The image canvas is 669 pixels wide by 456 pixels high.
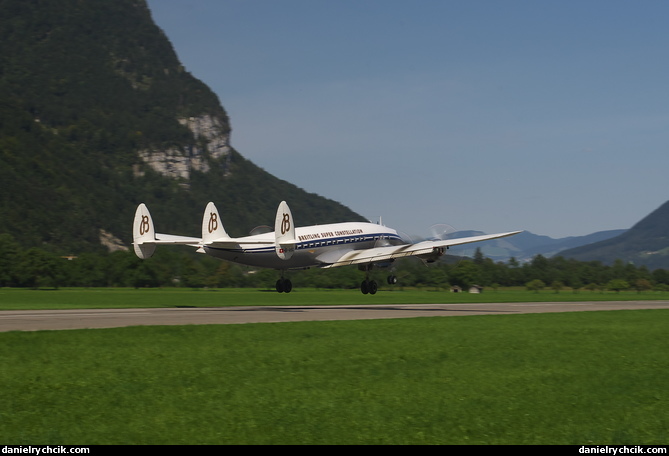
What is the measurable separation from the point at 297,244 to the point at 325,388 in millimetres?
41399

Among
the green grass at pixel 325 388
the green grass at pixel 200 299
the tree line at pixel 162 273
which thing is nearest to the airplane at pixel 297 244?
the green grass at pixel 200 299

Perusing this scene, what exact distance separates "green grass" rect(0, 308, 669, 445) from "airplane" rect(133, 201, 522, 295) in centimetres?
2590

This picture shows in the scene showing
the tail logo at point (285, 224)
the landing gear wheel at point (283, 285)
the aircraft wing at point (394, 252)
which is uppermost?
the tail logo at point (285, 224)

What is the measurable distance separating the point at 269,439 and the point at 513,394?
785cm

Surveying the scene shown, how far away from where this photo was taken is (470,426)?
60.6 feet

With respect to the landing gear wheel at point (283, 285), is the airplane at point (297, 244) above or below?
above

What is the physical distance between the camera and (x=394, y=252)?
222 feet

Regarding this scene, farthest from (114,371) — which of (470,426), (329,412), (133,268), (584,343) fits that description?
(133,268)

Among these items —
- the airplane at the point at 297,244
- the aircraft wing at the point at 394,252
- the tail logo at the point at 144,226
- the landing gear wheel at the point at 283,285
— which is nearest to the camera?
the tail logo at the point at 144,226

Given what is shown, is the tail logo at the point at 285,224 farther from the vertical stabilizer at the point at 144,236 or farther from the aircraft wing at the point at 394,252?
the vertical stabilizer at the point at 144,236

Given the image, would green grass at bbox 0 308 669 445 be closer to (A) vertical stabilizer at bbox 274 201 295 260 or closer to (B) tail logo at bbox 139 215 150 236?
(A) vertical stabilizer at bbox 274 201 295 260

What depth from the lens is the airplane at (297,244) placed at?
5884 centimetres

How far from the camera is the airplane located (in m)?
58.8

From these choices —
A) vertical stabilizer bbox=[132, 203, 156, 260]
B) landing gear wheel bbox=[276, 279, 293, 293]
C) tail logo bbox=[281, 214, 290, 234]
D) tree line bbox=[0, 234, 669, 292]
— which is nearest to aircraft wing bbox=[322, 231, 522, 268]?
landing gear wheel bbox=[276, 279, 293, 293]
